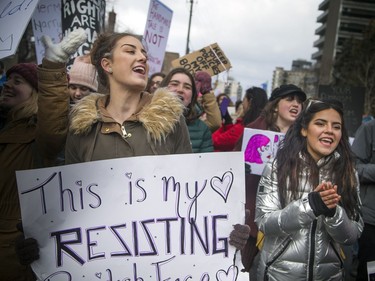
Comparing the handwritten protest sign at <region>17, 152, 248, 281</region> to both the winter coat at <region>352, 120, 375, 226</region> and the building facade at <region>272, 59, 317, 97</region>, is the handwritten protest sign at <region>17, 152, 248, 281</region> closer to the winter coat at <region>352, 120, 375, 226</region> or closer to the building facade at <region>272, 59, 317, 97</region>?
the winter coat at <region>352, 120, 375, 226</region>

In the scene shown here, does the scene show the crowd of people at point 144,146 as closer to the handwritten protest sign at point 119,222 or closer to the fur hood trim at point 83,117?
the fur hood trim at point 83,117

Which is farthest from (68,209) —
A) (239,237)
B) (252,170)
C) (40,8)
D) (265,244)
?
(40,8)

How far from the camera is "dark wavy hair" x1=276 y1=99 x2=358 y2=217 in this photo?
7.77ft

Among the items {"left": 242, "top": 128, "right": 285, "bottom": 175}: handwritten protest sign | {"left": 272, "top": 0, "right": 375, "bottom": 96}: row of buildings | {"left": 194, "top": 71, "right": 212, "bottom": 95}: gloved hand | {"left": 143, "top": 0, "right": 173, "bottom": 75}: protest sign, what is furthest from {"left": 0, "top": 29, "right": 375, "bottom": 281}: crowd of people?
{"left": 272, "top": 0, "right": 375, "bottom": 96}: row of buildings

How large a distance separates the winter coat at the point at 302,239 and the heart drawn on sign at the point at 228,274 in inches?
19.8

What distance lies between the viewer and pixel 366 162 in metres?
3.26

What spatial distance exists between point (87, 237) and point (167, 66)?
3956 centimetres

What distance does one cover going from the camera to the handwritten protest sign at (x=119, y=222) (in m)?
1.76

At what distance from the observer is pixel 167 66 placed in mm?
40531

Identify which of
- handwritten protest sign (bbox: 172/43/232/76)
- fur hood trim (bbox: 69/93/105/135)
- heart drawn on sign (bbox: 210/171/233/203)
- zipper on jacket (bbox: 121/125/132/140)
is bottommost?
heart drawn on sign (bbox: 210/171/233/203)

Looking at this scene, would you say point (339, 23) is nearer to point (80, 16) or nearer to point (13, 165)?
point (80, 16)

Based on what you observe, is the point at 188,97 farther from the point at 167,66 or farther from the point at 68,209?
the point at 167,66

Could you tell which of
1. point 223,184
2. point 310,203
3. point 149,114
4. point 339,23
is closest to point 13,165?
point 149,114

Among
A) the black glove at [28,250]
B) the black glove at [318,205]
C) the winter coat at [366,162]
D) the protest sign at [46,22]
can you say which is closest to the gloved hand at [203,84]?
the protest sign at [46,22]
